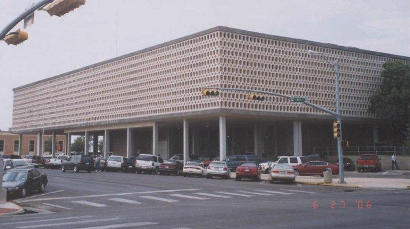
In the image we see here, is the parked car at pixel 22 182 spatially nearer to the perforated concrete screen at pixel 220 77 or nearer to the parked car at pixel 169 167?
the parked car at pixel 169 167

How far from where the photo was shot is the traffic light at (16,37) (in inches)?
491

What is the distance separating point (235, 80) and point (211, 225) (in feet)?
154

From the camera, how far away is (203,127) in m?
82.3

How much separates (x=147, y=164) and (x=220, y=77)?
1587cm

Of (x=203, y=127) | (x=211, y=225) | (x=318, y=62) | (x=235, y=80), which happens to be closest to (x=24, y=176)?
(x=211, y=225)

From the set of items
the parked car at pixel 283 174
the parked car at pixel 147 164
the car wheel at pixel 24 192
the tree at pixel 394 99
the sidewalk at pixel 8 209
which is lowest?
the sidewalk at pixel 8 209

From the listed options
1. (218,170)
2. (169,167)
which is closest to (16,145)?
(169,167)

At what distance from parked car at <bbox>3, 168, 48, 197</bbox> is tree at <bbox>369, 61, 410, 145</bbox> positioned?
52320 mm

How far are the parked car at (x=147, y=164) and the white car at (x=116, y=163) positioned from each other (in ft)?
9.43

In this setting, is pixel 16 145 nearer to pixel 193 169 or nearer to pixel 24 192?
pixel 193 169

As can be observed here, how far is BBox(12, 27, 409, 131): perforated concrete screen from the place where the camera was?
60.2 metres

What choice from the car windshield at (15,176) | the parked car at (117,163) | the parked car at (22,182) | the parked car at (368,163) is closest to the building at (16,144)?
the parked car at (117,163)

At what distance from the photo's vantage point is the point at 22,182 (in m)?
25.4

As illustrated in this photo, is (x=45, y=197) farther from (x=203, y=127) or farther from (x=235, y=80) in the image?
(x=203, y=127)
